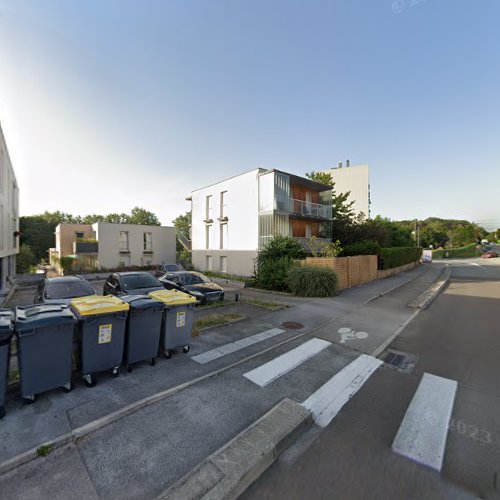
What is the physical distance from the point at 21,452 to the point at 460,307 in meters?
13.5

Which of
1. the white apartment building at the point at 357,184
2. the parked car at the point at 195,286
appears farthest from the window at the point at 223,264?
the white apartment building at the point at 357,184

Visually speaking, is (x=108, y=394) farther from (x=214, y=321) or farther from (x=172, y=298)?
(x=214, y=321)

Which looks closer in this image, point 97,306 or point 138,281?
point 97,306

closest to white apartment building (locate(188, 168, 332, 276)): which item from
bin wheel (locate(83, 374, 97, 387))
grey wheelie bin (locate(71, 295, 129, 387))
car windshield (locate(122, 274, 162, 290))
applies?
car windshield (locate(122, 274, 162, 290))

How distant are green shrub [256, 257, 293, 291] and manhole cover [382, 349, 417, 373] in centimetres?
721

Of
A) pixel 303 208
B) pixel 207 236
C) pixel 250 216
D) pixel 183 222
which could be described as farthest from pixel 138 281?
pixel 183 222

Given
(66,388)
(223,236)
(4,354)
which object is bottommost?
(66,388)

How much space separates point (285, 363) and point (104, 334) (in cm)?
335

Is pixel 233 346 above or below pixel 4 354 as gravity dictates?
below

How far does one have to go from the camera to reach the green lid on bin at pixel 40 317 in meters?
3.32

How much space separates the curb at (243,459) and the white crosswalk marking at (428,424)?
1.16m

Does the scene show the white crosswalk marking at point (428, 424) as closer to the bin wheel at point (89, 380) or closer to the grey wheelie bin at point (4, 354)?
the bin wheel at point (89, 380)

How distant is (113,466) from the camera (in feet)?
8.27

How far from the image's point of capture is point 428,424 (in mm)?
3281
